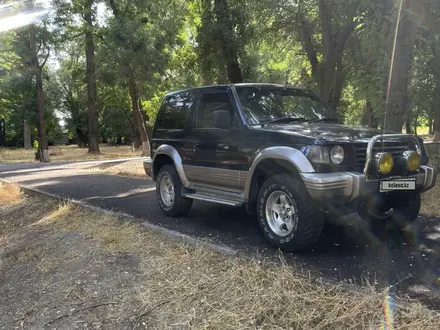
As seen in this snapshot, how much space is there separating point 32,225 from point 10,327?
12.0 ft

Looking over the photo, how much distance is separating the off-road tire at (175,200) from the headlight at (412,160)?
3.27 metres

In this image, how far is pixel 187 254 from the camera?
15.4 feet

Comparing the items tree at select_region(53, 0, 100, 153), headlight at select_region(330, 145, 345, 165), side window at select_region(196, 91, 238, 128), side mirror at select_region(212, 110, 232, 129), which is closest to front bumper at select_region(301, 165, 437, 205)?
headlight at select_region(330, 145, 345, 165)

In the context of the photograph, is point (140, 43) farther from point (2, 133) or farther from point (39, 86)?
point (2, 133)

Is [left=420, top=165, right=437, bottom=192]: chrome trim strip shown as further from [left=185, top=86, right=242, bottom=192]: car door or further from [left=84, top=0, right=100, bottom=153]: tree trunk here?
[left=84, top=0, right=100, bottom=153]: tree trunk

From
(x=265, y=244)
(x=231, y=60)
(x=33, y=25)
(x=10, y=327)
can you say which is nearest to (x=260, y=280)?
(x=265, y=244)

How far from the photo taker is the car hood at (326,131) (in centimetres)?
433

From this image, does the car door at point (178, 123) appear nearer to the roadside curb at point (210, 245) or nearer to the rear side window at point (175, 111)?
the rear side window at point (175, 111)

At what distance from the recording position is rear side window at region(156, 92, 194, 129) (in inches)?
247

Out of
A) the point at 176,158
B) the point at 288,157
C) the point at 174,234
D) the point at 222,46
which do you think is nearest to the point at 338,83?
the point at 222,46

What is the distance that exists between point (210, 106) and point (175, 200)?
1609mm

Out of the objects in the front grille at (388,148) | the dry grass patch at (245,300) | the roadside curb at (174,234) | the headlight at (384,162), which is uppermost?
the front grille at (388,148)

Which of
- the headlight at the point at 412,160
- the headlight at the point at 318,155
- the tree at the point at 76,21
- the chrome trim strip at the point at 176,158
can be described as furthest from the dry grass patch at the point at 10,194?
the tree at the point at 76,21

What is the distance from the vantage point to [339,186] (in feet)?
13.3
